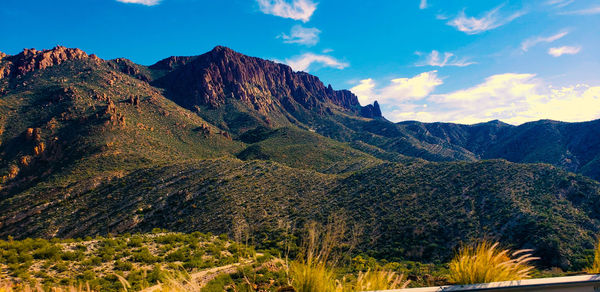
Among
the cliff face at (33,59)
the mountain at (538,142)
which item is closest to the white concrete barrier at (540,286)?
the mountain at (538,142)

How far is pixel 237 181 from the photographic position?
38.5 metres

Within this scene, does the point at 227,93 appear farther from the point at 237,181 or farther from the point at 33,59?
the point at 237,181

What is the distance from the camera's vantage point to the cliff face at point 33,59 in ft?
359

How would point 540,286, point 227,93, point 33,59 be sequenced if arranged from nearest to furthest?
point 540,286
point 33,59
point 227,93

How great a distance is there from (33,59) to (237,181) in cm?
13939

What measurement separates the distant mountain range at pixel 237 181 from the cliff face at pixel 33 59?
26.5 inches

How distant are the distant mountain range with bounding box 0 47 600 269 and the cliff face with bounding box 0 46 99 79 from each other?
2.21 ft

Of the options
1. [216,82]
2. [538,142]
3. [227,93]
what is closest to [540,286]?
[538,142]

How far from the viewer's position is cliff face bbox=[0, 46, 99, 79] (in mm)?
109375

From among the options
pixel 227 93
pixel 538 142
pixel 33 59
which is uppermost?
pixel 33 59

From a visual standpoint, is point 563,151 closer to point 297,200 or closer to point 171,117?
point 297,200

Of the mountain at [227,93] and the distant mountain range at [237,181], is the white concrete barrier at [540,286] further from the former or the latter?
the mountain at [227,93]

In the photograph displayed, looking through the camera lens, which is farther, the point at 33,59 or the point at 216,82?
the point at 216,82

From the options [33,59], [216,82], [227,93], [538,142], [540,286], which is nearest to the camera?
[540,286]
